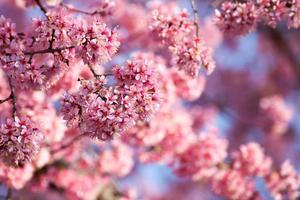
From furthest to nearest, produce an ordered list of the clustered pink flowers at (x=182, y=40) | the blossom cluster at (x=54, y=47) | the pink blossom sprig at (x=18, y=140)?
the clustered pink flowers at (x=182, y=40) → the blossom cluster at (x=54, y=47) → the pink blossom sprig at (x=18, y=140)

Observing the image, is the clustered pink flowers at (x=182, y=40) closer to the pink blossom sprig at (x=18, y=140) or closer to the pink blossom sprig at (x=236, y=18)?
the pink blossom sprig at (x=236, y=18)

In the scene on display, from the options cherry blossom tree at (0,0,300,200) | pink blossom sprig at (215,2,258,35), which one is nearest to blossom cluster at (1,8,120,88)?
cherry blossom tree at (0,0,300,200)

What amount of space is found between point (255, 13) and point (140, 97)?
55.2 inches

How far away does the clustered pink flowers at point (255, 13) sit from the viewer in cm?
524

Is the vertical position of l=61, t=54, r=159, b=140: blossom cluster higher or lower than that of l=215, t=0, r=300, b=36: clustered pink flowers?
lower

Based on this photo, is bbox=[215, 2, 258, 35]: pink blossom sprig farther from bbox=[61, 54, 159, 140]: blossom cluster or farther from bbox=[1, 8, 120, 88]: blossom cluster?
bbox=[1, 8, 120, 88]: blossom cluster

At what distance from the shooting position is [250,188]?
7.41m

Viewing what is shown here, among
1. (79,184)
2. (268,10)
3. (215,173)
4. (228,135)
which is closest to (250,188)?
(215,173)

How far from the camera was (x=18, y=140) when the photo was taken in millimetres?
4258

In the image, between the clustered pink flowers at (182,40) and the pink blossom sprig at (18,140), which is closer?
the pink blossom sprig at (18,140)

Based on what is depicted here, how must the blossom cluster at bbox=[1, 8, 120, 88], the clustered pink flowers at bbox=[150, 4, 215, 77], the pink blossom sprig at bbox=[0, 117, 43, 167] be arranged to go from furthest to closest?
1. the clustered pink flowers at bbox=[150, 4, 215, 77]
2. the blossom cluster at bbox=[1, 8, 120, 88]
3. the pink blossom sprig at bbox=[0, 117, 43, 167]

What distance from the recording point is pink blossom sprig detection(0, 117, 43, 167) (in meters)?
4.28

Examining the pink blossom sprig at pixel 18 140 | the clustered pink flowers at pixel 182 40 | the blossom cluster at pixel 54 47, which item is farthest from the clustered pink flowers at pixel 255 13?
the pink blossom sprig at pixel 18 140

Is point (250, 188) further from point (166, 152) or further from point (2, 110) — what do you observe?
point (2, 110)
